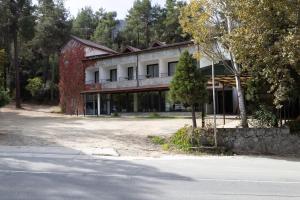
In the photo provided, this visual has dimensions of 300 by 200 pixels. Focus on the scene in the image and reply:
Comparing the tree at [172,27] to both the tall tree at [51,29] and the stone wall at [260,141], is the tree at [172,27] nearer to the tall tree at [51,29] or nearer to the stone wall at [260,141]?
the tall tree at [51,29]

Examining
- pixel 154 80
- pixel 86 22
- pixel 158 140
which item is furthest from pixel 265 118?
pixel 86 22

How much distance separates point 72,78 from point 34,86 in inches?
539

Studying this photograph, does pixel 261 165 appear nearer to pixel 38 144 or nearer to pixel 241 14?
pixel 241 14

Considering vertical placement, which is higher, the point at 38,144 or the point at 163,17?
the point at 163,17

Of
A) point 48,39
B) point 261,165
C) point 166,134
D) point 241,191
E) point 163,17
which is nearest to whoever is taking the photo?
point 241,191

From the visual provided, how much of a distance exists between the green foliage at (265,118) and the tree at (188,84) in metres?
2.58

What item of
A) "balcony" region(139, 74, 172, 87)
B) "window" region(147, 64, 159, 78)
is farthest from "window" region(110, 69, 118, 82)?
"balcony" region(139, 74, 172, 87)

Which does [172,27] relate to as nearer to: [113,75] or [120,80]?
[113,75]

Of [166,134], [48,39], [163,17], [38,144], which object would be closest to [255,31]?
[166,134]

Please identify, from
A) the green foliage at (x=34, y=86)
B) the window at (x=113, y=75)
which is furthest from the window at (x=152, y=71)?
the green foliage at (x=34, y=86)

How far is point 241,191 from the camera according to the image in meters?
9.42

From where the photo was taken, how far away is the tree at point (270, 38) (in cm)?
1736

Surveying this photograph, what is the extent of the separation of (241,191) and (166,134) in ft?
44.6

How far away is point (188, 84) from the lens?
2066cm
